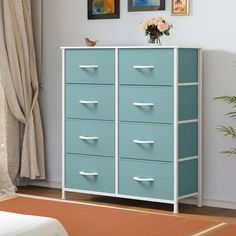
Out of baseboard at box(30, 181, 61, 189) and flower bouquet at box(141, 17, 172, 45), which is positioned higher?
flower bouquet at box(141, 17, 172, 45)

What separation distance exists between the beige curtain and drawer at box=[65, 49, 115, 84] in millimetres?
581

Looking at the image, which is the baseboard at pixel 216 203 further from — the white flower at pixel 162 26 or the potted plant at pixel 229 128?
the white flower at pixel 162 26

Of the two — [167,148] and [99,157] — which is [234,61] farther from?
[99,157]

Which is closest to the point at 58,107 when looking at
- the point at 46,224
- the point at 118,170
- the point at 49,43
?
the point at 49,43

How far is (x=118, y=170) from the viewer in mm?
6047

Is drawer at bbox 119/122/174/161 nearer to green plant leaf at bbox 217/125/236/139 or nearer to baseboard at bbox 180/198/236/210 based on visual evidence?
green plant leaf at bbox 217/125/236/139

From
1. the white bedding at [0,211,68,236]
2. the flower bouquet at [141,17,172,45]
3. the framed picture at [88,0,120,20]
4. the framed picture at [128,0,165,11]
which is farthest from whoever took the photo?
the framed picture at [88,0,120,20]

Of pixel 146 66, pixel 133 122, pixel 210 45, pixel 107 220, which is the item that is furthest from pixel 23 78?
pixel 107 220

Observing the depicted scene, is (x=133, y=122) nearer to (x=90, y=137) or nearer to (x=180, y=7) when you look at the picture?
(x=90, y=137)

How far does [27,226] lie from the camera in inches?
162

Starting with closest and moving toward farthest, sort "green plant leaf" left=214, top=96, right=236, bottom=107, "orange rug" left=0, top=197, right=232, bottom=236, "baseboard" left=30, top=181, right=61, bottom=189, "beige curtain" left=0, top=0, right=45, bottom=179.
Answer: "orange rug" left=0, top=197, right=232, bottom=236
"green plant leaf" left=214, top=96, right=236, bottom=107
"beige curtain" left=0, top=0, right=45, bottom=179
"baseboard" left=30, top=181, right=61, bottom=189

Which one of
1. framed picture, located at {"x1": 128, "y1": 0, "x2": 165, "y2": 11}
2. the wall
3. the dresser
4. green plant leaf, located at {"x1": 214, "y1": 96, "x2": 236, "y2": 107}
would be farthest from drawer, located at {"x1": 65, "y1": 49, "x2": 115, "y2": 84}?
green plant leaf, located at {"x1": 214, "y1": 96, "x2": 236, "y2": 107}

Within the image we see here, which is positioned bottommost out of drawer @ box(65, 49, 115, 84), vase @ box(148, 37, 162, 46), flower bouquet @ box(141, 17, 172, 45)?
drawer @ box(65, 49, 115, 84)

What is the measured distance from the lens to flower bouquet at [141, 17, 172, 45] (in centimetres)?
591
